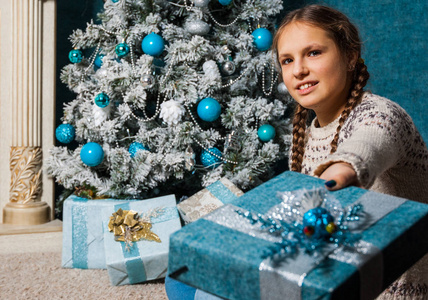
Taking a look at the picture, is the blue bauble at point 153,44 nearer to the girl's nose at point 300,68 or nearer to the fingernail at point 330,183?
the girl's nose at point 300,68

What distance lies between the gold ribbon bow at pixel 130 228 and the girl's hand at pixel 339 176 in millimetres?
1197

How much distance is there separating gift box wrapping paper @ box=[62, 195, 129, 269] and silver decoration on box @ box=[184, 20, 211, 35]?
773 mm

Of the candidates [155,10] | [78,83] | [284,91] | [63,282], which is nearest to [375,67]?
[284,91]

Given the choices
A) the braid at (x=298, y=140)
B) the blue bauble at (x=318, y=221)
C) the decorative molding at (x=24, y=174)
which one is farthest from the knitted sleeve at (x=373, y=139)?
the decorative molding at (x=24, y=174)

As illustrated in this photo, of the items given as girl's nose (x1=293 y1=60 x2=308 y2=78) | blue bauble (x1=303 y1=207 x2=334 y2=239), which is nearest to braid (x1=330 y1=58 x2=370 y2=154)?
girl's nose (x1=293 y1=60 x2=308 y2=78)

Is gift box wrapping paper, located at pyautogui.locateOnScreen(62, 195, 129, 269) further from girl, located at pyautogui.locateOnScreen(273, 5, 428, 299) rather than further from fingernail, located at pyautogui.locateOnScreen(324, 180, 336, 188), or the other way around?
fingernail, located at pyautogui.locateOnScreen(324, 180, 336, 188)

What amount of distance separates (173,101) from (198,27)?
34cm

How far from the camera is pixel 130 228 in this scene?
65.8 inches

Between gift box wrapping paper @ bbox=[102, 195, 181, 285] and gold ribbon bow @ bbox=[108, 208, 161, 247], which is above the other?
gold ribbon bow @ bbox=[108, 208, 161, 247]

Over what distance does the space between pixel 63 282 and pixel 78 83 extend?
34.5 inches

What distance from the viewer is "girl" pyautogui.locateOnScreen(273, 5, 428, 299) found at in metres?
0.71

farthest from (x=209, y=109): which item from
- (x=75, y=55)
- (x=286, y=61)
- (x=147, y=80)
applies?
(x=286, y=61)

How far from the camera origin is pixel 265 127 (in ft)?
6.39

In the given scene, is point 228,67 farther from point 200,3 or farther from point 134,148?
point 134,148
